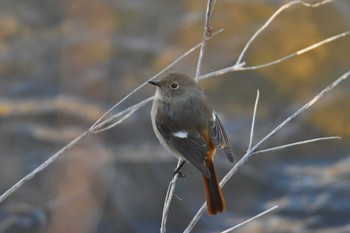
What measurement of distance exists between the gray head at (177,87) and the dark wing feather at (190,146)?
158 millimetres

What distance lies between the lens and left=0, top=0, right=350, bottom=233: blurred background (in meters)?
5.54

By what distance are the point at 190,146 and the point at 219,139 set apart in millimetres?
163

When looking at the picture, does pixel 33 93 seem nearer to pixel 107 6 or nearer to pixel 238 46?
pixel 107 6

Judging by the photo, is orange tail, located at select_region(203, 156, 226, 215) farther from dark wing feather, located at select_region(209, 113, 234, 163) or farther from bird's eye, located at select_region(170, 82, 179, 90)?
bird's eye, located at select_region(170, 82, 179, 90)

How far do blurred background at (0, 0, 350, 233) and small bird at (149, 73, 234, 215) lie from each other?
1.35 meters

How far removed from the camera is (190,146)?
3.60 m

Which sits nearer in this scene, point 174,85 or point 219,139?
point 219,139

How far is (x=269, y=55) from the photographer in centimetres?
631

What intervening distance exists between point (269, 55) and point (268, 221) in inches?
56.0

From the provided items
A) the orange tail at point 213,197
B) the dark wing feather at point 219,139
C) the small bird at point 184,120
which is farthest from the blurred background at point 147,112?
the orange tail at point 213,197

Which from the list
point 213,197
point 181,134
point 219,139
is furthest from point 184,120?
point 213,197

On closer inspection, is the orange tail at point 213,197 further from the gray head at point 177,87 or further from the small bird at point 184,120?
the gray head at point 177,87

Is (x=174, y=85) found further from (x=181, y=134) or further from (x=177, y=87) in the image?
(x=181, y=134)

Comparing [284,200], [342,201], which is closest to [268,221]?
[284,200]
